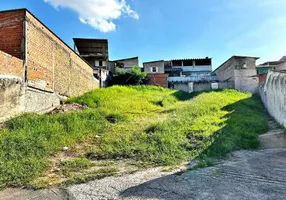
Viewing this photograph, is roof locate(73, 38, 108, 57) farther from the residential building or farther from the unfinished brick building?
the unfinished brick building

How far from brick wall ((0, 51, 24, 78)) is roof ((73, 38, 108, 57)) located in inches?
553

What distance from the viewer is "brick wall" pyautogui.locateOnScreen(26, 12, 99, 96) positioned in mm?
6789

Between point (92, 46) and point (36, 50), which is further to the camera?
point (92, 46)

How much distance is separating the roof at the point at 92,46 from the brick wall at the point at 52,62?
8.76 metres

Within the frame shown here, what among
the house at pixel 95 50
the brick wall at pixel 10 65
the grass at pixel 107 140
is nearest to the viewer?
the grass at pixel 107 140

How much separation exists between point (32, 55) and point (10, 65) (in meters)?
1.15

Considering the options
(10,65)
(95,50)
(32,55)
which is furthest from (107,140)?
(95,50)

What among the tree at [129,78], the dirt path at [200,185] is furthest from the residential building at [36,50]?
the tree at [129,78]

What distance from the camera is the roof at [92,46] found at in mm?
19578

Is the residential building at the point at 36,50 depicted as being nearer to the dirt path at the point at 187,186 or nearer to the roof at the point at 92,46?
the dirt path at the point at 187,186

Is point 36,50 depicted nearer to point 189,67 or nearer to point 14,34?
point 14,34

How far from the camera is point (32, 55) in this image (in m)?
6.80

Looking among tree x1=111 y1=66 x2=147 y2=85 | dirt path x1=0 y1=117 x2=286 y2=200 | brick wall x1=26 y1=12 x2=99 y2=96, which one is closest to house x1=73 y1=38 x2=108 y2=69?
tree x1=111 y1=66 x2=147 y2=85

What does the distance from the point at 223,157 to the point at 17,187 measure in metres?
3.88
